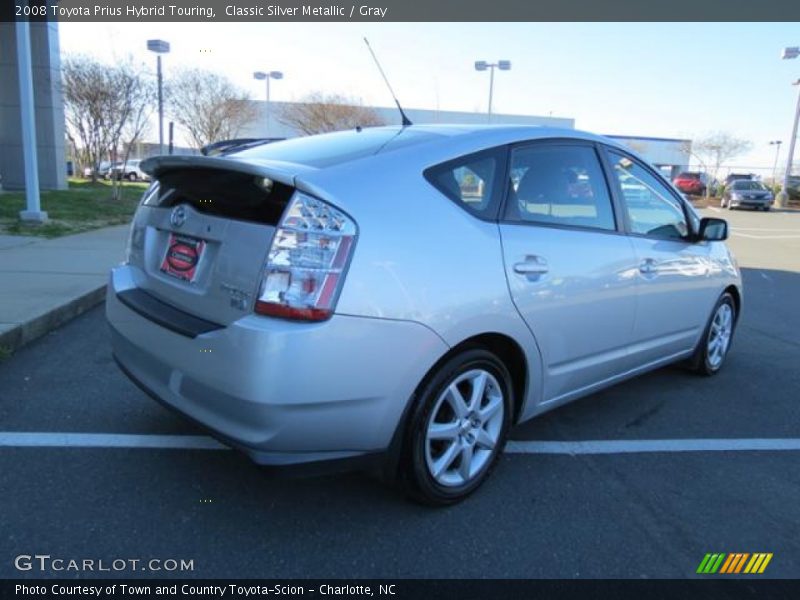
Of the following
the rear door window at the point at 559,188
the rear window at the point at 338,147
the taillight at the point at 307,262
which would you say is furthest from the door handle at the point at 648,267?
the taillight at the point at 307,262

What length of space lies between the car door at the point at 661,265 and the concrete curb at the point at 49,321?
430cm

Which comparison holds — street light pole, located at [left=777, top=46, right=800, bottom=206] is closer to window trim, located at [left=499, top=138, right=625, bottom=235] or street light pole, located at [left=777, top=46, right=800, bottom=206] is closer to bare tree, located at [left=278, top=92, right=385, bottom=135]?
bare tree, located at [left=278, top=92, right=385, bottom=135]

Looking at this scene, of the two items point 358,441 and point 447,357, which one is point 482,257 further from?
point 358,441

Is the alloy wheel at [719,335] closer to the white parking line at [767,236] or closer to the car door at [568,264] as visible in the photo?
the car door at [568,264]

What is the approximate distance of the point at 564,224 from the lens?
3.20 m

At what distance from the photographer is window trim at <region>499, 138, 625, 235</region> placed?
2908 mm

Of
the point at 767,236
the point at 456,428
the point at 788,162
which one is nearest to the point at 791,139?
the point at 788,162

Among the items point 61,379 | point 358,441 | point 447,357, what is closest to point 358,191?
point 447,357

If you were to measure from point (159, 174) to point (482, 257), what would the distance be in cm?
163

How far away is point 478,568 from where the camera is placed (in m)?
2.41

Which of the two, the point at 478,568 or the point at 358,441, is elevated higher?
the point at 358,441

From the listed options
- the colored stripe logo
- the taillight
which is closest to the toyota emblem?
the taillight
